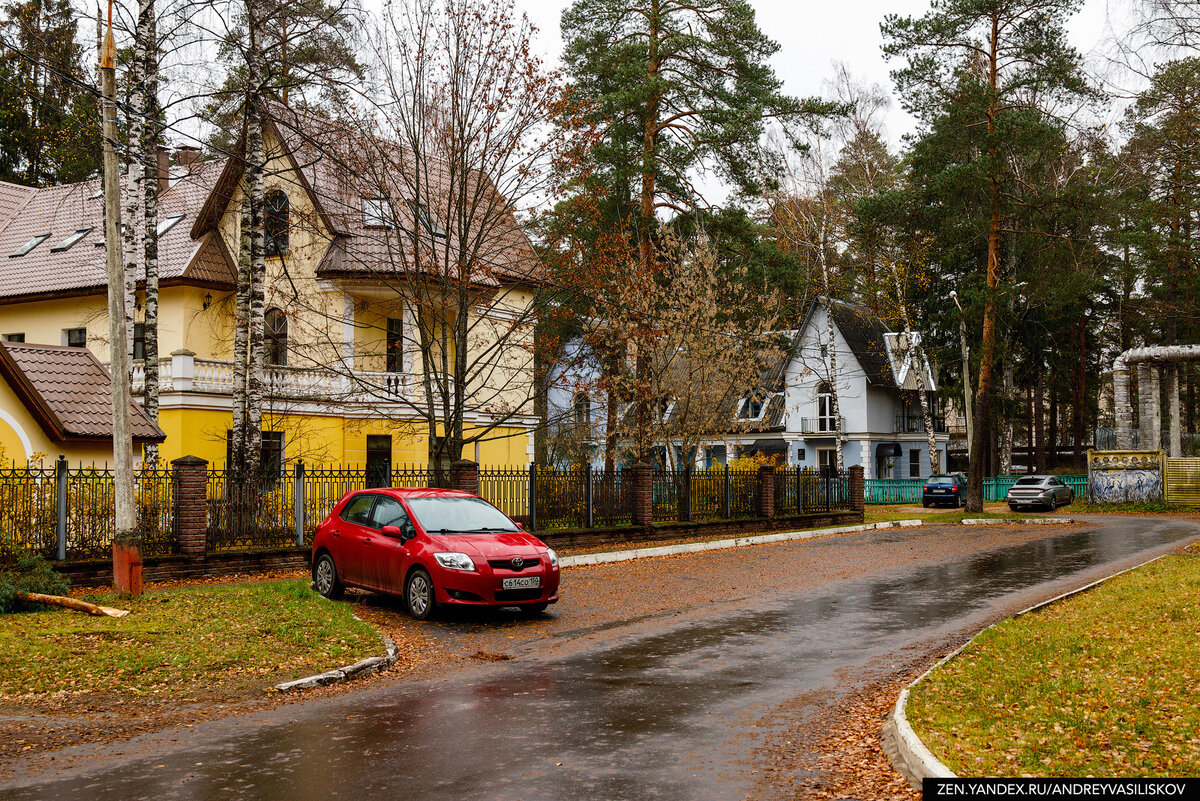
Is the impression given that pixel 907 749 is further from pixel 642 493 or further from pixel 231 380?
pixel 231 380

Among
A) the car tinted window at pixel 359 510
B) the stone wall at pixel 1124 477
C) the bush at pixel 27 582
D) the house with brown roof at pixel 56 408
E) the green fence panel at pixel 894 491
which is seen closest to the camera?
the bush at pixel 27 582

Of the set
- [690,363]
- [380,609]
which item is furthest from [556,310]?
[380,609]

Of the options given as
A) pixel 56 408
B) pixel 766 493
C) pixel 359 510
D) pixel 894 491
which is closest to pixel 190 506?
pixel 56 408

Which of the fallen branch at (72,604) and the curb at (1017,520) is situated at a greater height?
the fallen branch at (72,604)

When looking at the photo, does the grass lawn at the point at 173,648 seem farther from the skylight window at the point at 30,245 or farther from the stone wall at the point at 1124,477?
the stone wall at the point at 1124,477

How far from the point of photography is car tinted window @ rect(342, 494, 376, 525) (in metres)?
13.9

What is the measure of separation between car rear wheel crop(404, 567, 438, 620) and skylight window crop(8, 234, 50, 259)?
27.6 m

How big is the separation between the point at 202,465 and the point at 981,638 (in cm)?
1262

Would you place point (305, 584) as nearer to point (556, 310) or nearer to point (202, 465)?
point (202, 465)

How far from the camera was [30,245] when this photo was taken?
33.5m

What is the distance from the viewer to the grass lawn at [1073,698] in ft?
19.1

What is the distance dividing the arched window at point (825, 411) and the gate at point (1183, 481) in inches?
747

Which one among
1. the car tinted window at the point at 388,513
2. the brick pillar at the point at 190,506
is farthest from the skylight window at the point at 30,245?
the car tinted window at the point at 388,513

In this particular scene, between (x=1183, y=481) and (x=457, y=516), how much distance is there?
120ft
